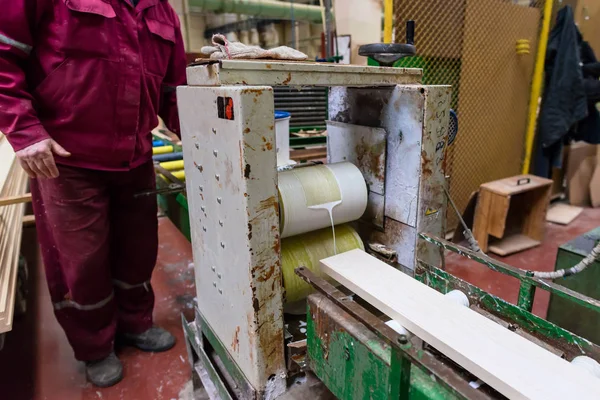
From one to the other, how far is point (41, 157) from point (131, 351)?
3.55 feet

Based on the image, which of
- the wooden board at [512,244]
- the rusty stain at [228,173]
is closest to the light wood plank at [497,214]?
the wooden board at [512,244]

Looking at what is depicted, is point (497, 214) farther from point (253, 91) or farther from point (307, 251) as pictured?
point (253, 91)

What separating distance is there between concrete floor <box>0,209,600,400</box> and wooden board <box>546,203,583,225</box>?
0.72m

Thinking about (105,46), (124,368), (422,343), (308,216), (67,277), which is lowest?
(124,368)

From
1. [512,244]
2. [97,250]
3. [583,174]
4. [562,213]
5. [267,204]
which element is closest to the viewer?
[267,204]

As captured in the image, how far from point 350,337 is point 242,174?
1.34 feet

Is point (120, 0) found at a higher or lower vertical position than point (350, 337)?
higher

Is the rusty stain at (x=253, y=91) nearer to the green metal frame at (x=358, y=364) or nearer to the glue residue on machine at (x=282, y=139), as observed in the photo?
the green metal frame at (x=358, y=364)

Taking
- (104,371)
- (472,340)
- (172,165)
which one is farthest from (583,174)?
(104,371)

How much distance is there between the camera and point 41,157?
3.85 ft

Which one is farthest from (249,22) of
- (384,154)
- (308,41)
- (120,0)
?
(384,154)

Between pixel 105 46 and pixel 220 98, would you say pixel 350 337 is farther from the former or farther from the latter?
pixel 105 46

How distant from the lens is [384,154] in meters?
1.23

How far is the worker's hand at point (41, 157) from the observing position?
116cm
